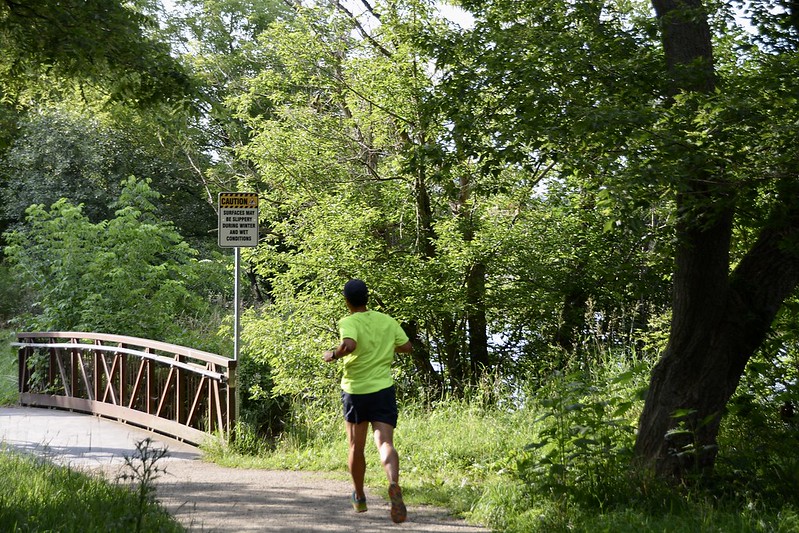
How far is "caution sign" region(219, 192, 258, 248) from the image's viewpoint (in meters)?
11.2

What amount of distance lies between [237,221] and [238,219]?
0.03 meters

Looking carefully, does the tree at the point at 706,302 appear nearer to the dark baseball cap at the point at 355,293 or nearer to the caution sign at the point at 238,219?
the dark baseball cap at the point at 355,293

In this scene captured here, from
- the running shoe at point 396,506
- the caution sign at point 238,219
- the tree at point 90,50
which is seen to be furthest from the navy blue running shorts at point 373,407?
the tree at point 90,50

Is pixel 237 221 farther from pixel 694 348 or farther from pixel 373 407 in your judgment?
pixel 694 348

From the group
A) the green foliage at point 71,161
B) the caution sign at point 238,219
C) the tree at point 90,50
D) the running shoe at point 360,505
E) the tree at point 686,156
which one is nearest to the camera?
the tree at point 686,156

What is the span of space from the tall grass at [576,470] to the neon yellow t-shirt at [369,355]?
1.21 metres

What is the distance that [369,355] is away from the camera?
21.8ft

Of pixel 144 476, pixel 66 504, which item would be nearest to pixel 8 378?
pixel 66 504

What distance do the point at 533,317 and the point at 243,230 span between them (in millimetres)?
6025

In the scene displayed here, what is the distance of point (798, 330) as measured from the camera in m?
8.33

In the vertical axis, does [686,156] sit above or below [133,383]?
above

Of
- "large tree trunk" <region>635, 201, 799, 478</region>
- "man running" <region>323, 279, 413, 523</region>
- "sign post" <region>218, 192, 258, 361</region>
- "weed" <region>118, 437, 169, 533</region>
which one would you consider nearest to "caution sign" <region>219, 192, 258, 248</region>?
"sign post" <region>218, 192, 258, 361</region>

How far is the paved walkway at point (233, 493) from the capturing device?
22.0 ft

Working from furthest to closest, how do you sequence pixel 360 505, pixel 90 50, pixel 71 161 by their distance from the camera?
pixel 71 161 → pixel 90 50 → pixel 360 505
